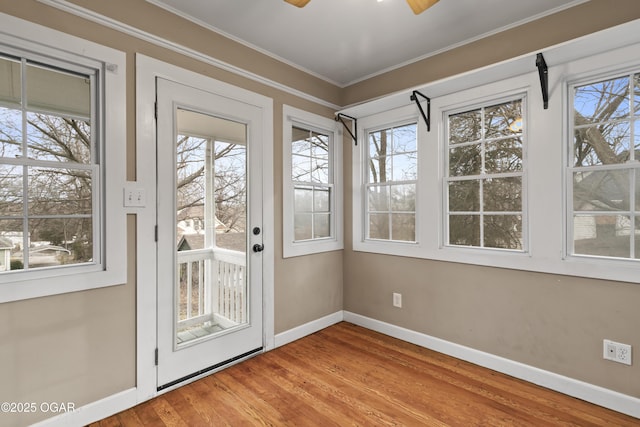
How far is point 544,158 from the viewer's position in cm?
226

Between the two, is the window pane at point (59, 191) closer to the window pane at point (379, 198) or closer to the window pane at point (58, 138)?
the window pane at point (58, 138)

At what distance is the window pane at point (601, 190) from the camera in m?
2.03

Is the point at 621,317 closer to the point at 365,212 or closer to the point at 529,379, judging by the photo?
the point at 529,379

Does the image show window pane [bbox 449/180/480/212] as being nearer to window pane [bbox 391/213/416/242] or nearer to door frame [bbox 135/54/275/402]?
window pane [bbox 391/213/416/242]

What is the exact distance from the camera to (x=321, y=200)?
341 cm

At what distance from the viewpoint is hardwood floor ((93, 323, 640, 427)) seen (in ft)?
6.23

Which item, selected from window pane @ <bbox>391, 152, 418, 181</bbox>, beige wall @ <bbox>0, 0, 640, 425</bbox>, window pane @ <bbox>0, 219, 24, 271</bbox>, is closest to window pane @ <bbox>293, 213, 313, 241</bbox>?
beige wall @ <bbox>0, 0, 640, 425</bbox>

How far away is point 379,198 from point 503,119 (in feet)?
4.29

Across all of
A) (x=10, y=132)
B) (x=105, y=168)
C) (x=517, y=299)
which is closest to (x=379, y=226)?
(x=517, y=299)

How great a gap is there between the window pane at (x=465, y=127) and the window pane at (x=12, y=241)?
10.2ft

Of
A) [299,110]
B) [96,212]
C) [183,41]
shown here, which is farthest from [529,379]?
[183,41]

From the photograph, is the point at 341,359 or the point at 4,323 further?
the point at 341,359

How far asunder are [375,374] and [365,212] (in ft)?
5.25

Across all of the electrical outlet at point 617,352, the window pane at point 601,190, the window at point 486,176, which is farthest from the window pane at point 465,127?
the electrical outlet at point 617,352
